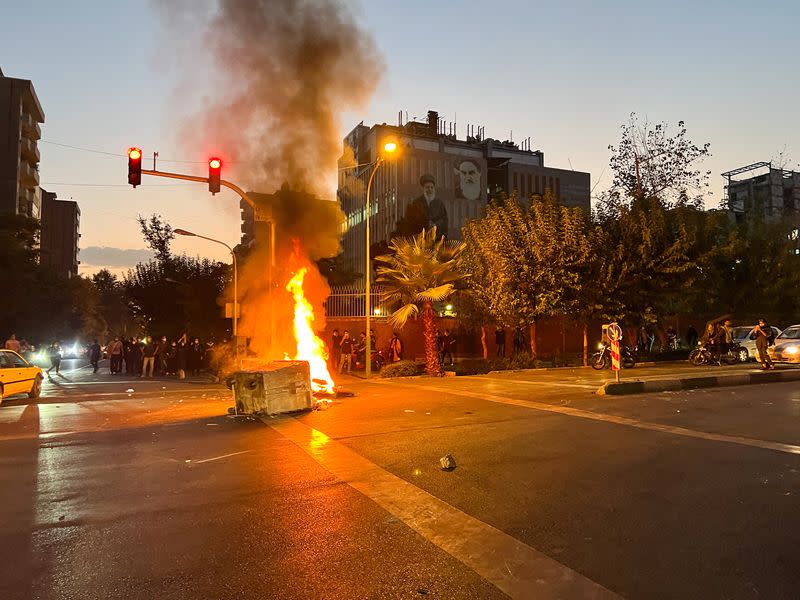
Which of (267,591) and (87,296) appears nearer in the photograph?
(267,591)

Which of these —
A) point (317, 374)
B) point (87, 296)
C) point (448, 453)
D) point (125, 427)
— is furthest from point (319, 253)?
point (87, 296)

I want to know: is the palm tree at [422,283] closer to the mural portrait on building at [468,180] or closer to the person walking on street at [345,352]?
the person walking on street at [345,352]

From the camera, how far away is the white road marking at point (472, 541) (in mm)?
3477

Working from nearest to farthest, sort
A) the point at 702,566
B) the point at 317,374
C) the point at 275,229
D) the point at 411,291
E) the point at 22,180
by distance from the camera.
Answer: the point at 702,566
the point at 317,374
the point at 275,229
the point at 411,291
the point at 22,180

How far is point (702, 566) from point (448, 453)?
3710 millimetres

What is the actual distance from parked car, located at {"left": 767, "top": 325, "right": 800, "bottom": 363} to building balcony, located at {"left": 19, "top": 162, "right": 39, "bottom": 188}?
2446 inches

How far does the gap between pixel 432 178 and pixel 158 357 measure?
51.0 metres

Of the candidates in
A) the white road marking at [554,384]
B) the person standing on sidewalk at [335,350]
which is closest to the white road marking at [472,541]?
the white road marking at [554,384]

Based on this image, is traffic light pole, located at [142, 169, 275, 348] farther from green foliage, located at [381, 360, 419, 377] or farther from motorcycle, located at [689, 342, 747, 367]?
motorcycle, located at [689, 342, 747, 367]

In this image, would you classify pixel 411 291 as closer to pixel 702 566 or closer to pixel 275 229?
pixel 275 229

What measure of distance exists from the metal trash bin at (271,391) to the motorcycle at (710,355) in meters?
16.3

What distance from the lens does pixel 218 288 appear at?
3341 centimetres

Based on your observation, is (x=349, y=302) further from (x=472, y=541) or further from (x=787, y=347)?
(x=472, y=541)

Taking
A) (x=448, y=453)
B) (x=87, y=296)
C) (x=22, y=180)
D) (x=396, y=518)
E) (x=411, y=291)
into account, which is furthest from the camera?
(x=87, y=296)
